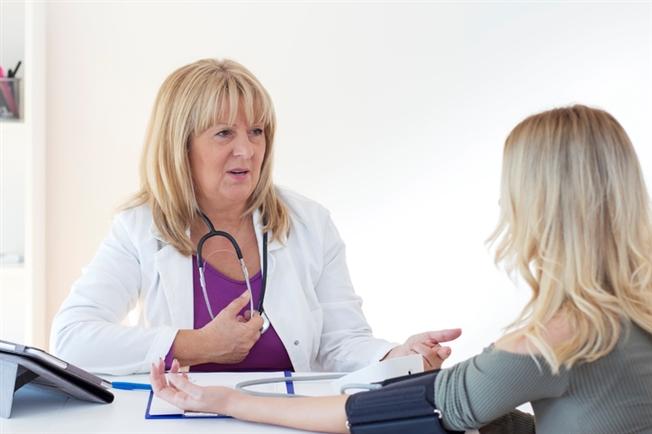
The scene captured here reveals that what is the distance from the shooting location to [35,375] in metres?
1.49

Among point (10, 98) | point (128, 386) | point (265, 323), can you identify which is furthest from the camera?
point (10, 98)

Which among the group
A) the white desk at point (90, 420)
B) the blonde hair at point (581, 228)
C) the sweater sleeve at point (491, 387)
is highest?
the blonde hair at point (581, 228)

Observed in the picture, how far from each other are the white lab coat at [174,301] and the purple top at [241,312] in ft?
0.06

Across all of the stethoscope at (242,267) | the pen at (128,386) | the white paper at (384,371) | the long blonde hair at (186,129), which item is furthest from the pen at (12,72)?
the white paper at (384,371)

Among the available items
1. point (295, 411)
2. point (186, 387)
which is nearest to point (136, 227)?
point (186, 387)

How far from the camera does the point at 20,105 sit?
3109 mm

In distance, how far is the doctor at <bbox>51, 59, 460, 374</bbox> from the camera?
2.01 metres

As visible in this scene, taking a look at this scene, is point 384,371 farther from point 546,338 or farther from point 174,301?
point 174,301

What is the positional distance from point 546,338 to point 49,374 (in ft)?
2.46

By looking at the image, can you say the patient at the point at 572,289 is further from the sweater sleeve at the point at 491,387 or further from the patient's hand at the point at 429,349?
the patient's hand at the point at 429,349

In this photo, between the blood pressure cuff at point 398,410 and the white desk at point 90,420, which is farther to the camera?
the white desk at point 90,420

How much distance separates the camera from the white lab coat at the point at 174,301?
183cm

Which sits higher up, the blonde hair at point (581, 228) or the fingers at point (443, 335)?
the blonde hair at point (581, 228)

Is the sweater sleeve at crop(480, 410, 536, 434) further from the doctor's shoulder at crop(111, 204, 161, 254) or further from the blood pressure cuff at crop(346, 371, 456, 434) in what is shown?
the doctor's shoulder at crop(111, 204, 161, 254)
